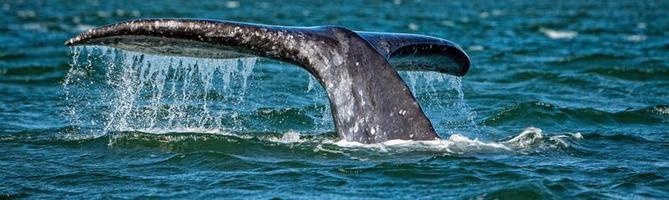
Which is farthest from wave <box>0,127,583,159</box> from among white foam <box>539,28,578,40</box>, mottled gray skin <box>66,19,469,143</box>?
white foam <box>539,28,578,40</box>

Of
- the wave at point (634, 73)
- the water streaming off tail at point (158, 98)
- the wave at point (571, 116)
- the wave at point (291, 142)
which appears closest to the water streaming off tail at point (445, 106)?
the wave at point (571, 116)

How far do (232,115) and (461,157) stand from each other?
3993 mm

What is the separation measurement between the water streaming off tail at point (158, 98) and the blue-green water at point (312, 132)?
0.11ft

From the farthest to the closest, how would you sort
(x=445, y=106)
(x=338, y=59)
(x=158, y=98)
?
(x=445, y=106)
(x=158, y=98)
(x=338, y=59)

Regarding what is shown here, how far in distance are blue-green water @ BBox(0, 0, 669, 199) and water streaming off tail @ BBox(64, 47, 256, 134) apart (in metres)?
0.03

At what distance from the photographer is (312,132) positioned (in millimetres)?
11242

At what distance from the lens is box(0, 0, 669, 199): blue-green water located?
8.48m

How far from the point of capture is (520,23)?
31672mm

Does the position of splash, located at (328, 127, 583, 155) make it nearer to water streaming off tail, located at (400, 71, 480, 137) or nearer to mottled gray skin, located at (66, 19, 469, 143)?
mottled gray skin, located at (66, 19, 469, 143)

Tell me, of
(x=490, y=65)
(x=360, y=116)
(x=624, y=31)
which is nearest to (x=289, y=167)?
(x=360, y=116)

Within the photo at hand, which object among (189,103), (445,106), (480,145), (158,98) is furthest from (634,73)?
(158,98)

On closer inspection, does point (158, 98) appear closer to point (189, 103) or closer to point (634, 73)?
point (189, 103)

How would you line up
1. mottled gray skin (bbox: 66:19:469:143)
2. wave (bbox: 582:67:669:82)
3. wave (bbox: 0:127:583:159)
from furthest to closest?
wave (bbox: 582:67:669:82)
wave (bbox: 0:127:583:159)
mottled gray skin (bbox: 66:19:469:143)

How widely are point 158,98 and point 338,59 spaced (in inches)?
128
